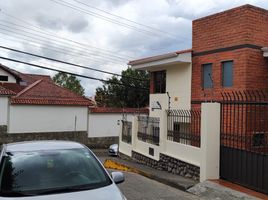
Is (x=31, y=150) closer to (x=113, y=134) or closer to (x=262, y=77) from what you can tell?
(x=262, y=77)

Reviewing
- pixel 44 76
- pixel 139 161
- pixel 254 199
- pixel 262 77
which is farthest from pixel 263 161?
pixel 44 76

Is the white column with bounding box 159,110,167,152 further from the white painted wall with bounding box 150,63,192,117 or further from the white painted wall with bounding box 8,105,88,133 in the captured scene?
the white painted wall with bounding box 8,105,88,133

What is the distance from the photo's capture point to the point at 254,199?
8211 mm

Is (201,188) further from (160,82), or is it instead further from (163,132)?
(160,82)

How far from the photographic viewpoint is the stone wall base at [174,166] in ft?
36.4

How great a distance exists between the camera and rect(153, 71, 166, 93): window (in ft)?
64.6

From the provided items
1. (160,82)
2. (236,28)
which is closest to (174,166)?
(236,28)

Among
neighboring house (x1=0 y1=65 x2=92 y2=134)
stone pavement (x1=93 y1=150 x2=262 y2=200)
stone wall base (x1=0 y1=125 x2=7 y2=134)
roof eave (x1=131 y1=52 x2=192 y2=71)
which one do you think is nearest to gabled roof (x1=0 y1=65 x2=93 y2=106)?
neighboring house (x1=0 y1=65 x2=92 y2=134)

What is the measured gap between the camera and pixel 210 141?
10289mm

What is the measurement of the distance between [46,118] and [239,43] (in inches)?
793

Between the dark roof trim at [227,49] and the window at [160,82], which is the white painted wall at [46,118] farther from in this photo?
the dark roof trim at [227,49]

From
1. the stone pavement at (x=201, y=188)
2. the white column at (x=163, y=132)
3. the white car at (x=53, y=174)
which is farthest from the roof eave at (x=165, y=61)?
the white car at (x=53, y=174)

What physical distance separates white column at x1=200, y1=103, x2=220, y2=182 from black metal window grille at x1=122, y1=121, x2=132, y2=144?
7.80 m

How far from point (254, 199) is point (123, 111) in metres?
25.0
